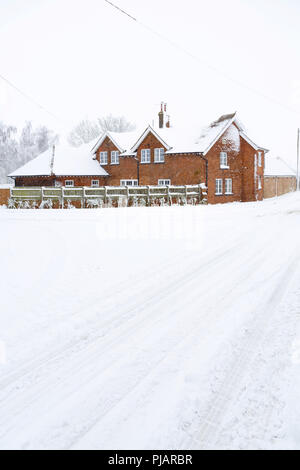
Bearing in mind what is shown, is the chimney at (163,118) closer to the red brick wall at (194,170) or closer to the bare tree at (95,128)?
the red brick wall at (194,170)

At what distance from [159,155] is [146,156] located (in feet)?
4.41

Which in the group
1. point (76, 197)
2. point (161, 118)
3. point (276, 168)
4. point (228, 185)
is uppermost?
point (161, 118)

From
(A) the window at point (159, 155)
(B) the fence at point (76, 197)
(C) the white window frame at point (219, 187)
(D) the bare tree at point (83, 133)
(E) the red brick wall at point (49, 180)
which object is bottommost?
(B) the fence at point (76, 197)

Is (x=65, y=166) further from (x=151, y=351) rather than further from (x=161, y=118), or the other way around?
(x=151, y=351)

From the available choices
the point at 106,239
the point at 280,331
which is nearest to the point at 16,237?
the point at 106,239

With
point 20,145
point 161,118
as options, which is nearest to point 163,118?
point 161,118

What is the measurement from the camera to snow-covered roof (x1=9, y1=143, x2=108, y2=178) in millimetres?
36156

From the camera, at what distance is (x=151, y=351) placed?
4234 mm

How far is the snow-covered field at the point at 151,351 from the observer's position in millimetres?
2943

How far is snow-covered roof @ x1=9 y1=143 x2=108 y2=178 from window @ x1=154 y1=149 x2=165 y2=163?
18.3ft

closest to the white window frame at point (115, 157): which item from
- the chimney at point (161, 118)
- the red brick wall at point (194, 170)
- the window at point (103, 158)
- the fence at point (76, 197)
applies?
the red brick wall at point (194, 170)

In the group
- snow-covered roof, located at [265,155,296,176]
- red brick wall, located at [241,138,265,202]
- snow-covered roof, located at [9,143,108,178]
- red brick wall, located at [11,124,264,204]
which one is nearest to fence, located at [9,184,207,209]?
red brick wall, located at [11,124,264,204]

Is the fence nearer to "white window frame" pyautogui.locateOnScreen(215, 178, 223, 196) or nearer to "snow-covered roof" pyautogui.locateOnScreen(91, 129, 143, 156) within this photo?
"white window frame" pyautogui.locateOnScreen(215, 178, 223, 196)

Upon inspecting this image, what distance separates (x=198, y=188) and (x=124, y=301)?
2286 centimetres
